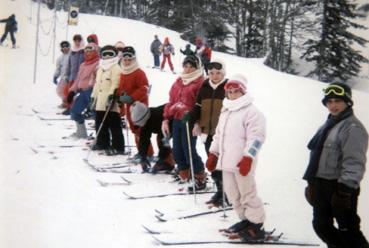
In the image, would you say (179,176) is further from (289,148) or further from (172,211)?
(289,148)

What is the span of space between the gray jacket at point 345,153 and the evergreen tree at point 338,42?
0.99 meters

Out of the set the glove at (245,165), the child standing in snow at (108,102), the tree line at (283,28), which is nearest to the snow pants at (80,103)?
the child standing in snow at (108,102)

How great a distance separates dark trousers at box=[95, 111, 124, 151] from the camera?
19.7 ft

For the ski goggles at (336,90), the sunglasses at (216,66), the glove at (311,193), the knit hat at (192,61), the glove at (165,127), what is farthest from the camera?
the glove at (165,127)

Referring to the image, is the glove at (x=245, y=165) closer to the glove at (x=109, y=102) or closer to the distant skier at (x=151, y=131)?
the distant skier at (x=151, y=131)

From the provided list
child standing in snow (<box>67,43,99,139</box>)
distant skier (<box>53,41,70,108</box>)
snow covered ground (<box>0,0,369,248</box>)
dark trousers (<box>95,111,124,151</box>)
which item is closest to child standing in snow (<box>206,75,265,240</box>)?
snow covered ground (<box>0,0,369,248</box>)

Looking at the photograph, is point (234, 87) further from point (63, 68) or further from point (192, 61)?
point (63, 68)

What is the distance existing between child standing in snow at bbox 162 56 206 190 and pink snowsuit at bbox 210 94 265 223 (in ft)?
3.29

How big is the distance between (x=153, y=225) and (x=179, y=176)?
4.33 feet

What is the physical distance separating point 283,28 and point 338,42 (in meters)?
4.64

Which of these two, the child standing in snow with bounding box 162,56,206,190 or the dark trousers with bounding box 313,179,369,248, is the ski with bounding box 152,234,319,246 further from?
the child standing in snow with bounding box 162,56,206,190

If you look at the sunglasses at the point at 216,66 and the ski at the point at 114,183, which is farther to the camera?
the ski at the point at 114,183

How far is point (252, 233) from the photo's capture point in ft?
11.1

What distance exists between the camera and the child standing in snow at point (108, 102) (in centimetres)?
589
